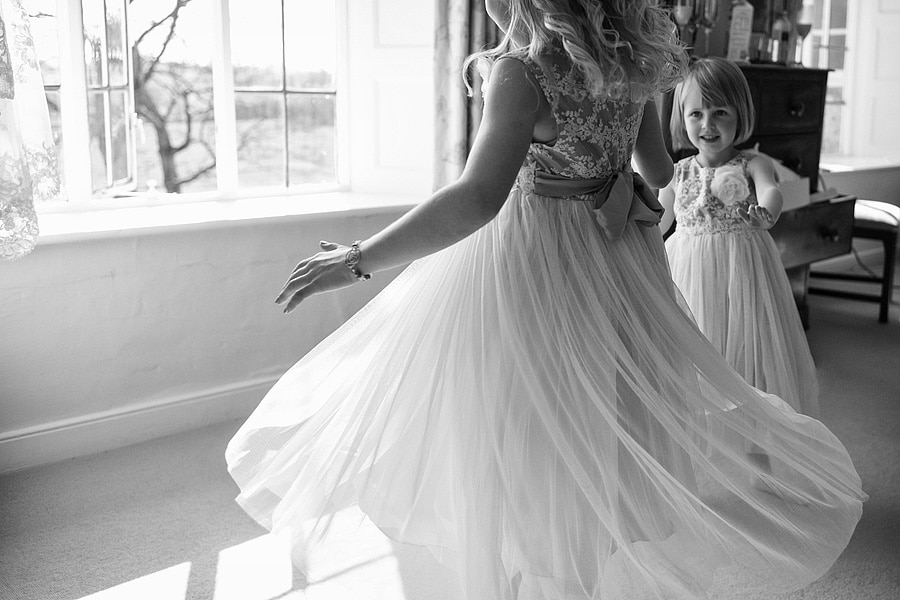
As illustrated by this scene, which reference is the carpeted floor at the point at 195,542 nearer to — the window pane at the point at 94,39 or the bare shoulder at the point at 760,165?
the bare shoulder at the point at 760,165

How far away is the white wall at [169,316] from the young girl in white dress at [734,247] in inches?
44.9

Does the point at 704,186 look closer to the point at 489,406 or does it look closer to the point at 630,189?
the point at 630,189

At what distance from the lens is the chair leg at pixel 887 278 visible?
4406 mm

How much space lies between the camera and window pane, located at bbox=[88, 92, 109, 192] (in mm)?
3037

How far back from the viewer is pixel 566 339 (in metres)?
1.58

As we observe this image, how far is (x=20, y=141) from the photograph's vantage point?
6.98 ft

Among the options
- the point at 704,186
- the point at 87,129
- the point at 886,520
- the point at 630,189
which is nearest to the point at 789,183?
the point at 704,186

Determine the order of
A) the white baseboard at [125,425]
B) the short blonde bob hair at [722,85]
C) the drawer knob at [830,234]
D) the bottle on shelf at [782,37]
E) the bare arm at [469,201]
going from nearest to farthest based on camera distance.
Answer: the bare arm at [469,201]
the short blonde bob hair at [722,85]
the white baseboard at [125,425]
the drawer knob at [830,234]
the bottle on shelf at [782,37]

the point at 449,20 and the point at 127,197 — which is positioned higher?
the point at 449,20

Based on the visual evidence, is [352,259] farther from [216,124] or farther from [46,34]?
[216,124]

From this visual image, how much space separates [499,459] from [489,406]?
0.09 meters

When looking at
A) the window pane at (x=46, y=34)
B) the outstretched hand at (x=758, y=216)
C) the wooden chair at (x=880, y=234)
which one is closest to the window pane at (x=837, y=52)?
the wooden chair at (x=880, y=234)

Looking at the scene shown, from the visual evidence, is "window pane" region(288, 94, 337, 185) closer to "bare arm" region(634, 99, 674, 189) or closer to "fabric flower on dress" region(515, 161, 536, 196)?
"bare arm" region(634, 99, 674, 189)

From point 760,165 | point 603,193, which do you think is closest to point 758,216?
point 760,165
